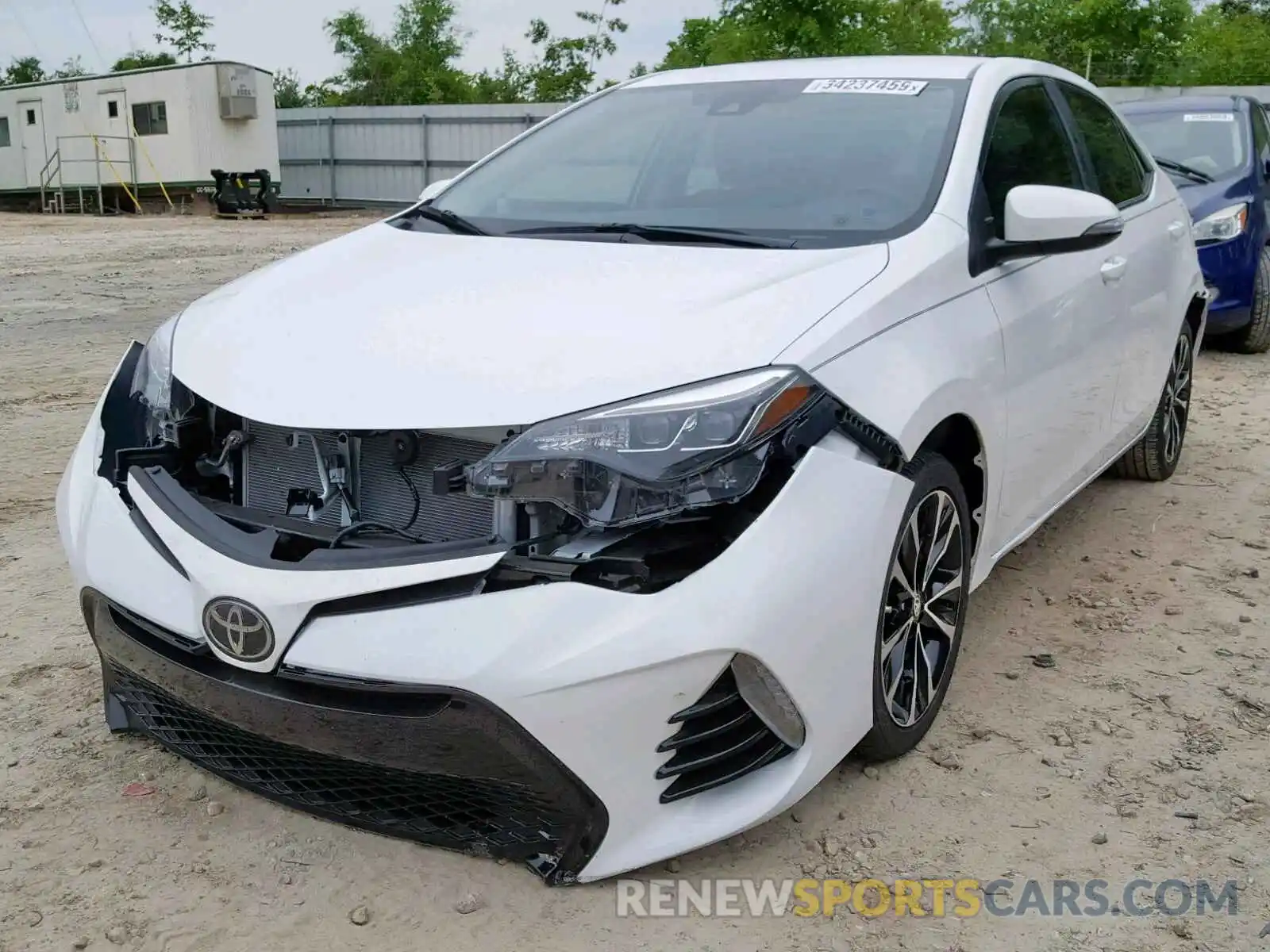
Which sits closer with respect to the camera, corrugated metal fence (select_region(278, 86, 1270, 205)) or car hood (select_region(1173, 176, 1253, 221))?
car hood (select_region(1173, 176, 1253, 221))

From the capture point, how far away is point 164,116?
24.0m

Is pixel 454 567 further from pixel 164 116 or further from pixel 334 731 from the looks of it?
pixel 164 116

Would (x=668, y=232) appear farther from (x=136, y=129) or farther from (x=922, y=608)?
(x=136, y=129)

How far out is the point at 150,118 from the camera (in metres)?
24.4

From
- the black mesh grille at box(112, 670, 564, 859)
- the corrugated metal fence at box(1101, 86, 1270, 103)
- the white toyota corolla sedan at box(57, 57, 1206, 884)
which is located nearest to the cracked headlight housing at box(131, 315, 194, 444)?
the white toyota corolla sedan at box(57, 57, 1206, 884)

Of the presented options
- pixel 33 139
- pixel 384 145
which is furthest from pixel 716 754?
pixel 33 139

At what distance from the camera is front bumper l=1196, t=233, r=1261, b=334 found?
7566 millimetres

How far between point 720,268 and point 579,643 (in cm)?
102

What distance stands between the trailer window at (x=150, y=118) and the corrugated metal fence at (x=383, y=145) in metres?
3.80

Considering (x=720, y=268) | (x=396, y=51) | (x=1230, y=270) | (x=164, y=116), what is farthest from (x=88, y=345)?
(x=396, y=51)

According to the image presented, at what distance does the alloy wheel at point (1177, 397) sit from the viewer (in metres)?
4.94

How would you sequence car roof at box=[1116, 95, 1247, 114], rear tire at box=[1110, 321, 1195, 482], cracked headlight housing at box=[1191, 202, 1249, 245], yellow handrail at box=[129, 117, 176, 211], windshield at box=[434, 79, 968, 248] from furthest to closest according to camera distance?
yellow handrail at box=[129, 117, 176, 211] < car roof at box=[1116, 95, 1247, 114] < cracked headlight housing at box=[1191, 202, 1249, 245] < rear tire at box=[1110, 321, 1195, 482] < windshield at box=[434, 79, 968, 248]

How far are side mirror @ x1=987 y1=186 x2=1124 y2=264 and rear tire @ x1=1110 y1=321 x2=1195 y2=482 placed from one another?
195 cm

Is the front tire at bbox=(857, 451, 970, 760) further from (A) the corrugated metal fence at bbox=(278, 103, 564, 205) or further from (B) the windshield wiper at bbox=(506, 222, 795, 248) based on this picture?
(A) the corrugated metal fence at bbox=(278, 103, 564, 205)
